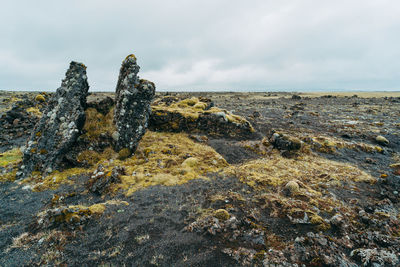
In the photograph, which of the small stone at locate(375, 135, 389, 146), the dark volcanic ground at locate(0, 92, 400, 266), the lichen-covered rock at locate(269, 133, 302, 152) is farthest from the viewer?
the small stone at locate(375, 135, 389, 146)

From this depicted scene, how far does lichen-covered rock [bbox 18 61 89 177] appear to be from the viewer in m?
13.3

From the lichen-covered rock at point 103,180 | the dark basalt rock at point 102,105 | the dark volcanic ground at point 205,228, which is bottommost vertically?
the dark volcanic ground at point 205,228

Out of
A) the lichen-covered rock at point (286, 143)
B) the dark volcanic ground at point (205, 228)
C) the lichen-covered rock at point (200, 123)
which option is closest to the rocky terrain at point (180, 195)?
the dark volcanic ground at point (205, 228)

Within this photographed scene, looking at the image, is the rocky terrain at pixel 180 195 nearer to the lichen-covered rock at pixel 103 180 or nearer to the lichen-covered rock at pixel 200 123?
the lichen-covered rock at pixel 103 180

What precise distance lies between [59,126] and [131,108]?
5.96 metres

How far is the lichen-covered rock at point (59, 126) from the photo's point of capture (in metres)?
13.3

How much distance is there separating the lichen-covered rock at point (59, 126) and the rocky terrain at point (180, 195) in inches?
4.0

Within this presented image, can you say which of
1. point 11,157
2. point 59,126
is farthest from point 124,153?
point 11,157

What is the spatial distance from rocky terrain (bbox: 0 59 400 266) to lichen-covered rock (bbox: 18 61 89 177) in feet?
0.33

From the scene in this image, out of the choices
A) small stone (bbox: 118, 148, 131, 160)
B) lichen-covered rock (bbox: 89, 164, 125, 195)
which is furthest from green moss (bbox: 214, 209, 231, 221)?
small stone (bbox: 118, 148, 131, 160)

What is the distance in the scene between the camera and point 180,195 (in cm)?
1095

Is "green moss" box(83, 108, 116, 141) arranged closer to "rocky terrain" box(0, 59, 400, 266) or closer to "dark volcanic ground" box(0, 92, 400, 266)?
"rocky terrain" box(0, 59, 400, 266)

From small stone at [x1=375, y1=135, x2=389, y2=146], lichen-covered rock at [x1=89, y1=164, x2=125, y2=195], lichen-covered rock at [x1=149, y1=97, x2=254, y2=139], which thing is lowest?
lichen-covered rock at [x1=89, y1=164, x2=125, y2=195]

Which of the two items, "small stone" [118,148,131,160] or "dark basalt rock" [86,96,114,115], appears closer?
"small stone" [118,148,131,160]
